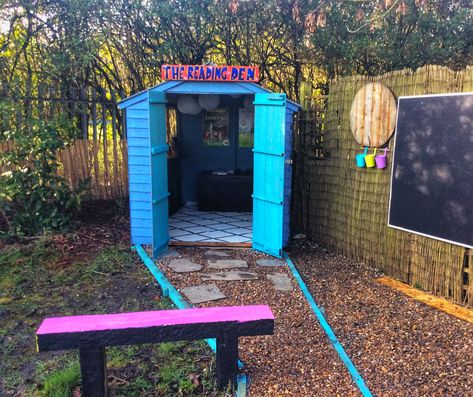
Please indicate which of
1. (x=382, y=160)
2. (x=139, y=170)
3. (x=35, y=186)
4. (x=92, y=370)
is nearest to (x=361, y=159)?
(x=382, y=160)

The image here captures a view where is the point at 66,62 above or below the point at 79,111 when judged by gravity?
above

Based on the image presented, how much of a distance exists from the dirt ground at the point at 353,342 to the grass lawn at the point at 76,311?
45 cm

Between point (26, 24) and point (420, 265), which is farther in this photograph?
point (26, 24)

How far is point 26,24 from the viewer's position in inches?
312

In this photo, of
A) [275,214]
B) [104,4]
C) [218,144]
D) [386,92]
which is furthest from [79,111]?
[386,92]

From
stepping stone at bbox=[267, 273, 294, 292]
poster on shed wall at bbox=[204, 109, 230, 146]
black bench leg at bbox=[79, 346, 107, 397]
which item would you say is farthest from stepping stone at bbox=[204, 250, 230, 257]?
poster on shed wall at bbox=[204, 109, 230, 146]

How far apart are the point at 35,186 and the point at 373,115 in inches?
192

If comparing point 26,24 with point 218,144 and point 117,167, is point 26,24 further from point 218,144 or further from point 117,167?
point 218,144

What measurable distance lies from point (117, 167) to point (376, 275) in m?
4.99

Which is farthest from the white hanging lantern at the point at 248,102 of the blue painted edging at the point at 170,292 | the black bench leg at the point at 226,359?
the black bench leg at the point at 226,359

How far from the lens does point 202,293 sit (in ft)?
15.9

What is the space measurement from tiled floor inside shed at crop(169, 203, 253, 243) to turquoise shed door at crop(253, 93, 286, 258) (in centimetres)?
50

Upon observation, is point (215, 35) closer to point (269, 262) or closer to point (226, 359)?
point (269, 262)

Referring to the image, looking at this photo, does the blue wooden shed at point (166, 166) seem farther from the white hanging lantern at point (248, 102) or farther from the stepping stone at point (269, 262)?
the white hanging lantern at point (248, 102)
